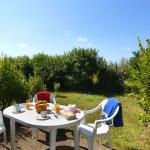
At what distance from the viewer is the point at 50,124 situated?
472cm

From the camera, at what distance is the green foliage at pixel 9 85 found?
29.7 ft

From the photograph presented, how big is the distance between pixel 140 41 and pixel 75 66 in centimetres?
1272

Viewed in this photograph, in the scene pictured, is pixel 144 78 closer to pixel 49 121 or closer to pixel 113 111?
pixel 113 111

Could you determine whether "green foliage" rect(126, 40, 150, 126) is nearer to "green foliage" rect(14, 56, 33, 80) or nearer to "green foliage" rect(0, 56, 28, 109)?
"green foliage" rect(0, 56, 28, 109)

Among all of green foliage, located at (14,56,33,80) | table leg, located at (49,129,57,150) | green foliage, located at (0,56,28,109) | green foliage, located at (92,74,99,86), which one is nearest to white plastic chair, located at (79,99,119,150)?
table leg, located at (49,129,57,150)

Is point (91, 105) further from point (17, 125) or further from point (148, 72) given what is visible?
point (148, 72)

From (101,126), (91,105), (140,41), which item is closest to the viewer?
(140,41)

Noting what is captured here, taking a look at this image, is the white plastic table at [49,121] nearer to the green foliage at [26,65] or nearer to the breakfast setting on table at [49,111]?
the breakfast setting on table at [49,111]

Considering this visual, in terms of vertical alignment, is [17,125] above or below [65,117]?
below

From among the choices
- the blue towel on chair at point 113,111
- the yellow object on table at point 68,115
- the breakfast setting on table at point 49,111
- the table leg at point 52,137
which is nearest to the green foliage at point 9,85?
the breakfast setting on table at point 49,111

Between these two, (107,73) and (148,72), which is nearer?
(148,72)

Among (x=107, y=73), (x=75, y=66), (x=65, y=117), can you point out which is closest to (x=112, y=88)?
(x=107, y=73)

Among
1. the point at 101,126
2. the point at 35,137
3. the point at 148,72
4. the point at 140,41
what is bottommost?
the point at 35,137

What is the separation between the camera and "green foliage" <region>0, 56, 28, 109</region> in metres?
9.05
